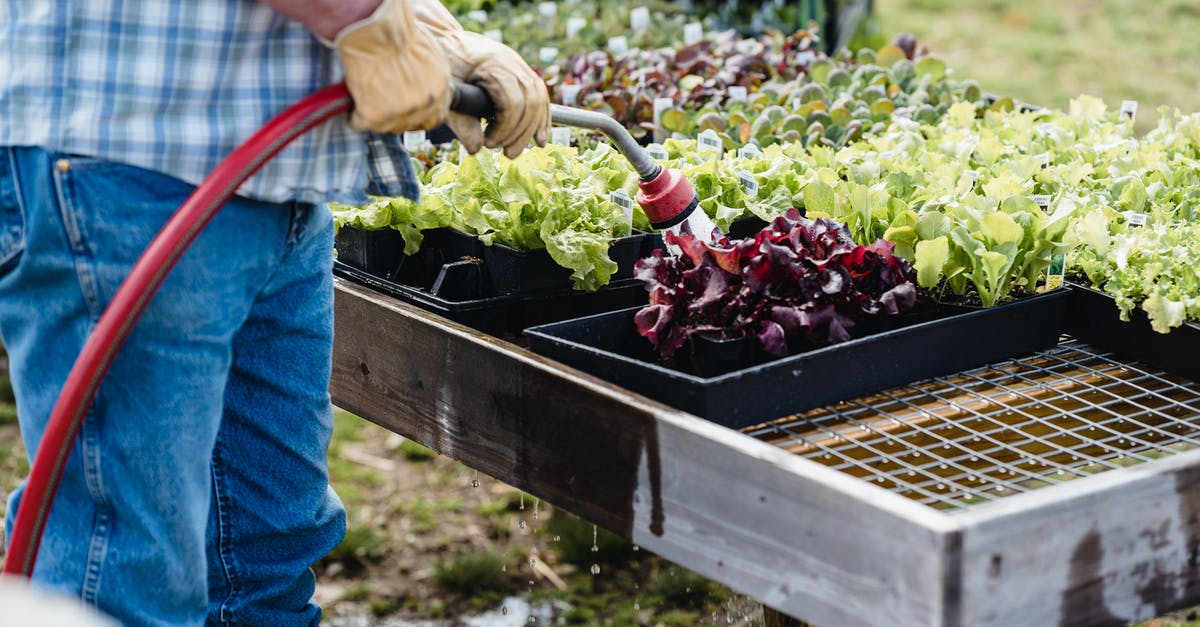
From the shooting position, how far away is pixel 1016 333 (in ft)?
6.43

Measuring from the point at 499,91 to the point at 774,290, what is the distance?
18.9 inches

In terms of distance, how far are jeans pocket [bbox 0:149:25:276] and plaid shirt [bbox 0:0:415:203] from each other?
0.13 feet

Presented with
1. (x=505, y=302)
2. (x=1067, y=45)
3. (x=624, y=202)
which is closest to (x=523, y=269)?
(x=505, y=302)

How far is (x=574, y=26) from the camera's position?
410 cm

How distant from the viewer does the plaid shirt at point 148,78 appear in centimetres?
144

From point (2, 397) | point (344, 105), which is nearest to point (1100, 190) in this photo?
point (344, 105)

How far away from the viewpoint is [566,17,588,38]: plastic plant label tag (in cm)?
409

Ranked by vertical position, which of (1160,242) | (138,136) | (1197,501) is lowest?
(1197,501)

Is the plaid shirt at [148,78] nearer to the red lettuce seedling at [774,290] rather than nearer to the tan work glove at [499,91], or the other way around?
the tan work glove at [499,91]

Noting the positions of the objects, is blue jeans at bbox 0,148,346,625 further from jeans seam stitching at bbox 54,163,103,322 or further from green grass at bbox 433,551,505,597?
green grass at bbox 433,551,505,597

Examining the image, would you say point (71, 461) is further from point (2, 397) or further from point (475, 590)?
point (2, 397)

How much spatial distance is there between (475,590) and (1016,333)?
1.78m

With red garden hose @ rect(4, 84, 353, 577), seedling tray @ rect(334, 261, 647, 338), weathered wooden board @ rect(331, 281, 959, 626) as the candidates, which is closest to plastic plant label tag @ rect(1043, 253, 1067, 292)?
seedling tray @ rect(334, 261, 647, 338)

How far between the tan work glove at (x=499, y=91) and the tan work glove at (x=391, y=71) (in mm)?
166
